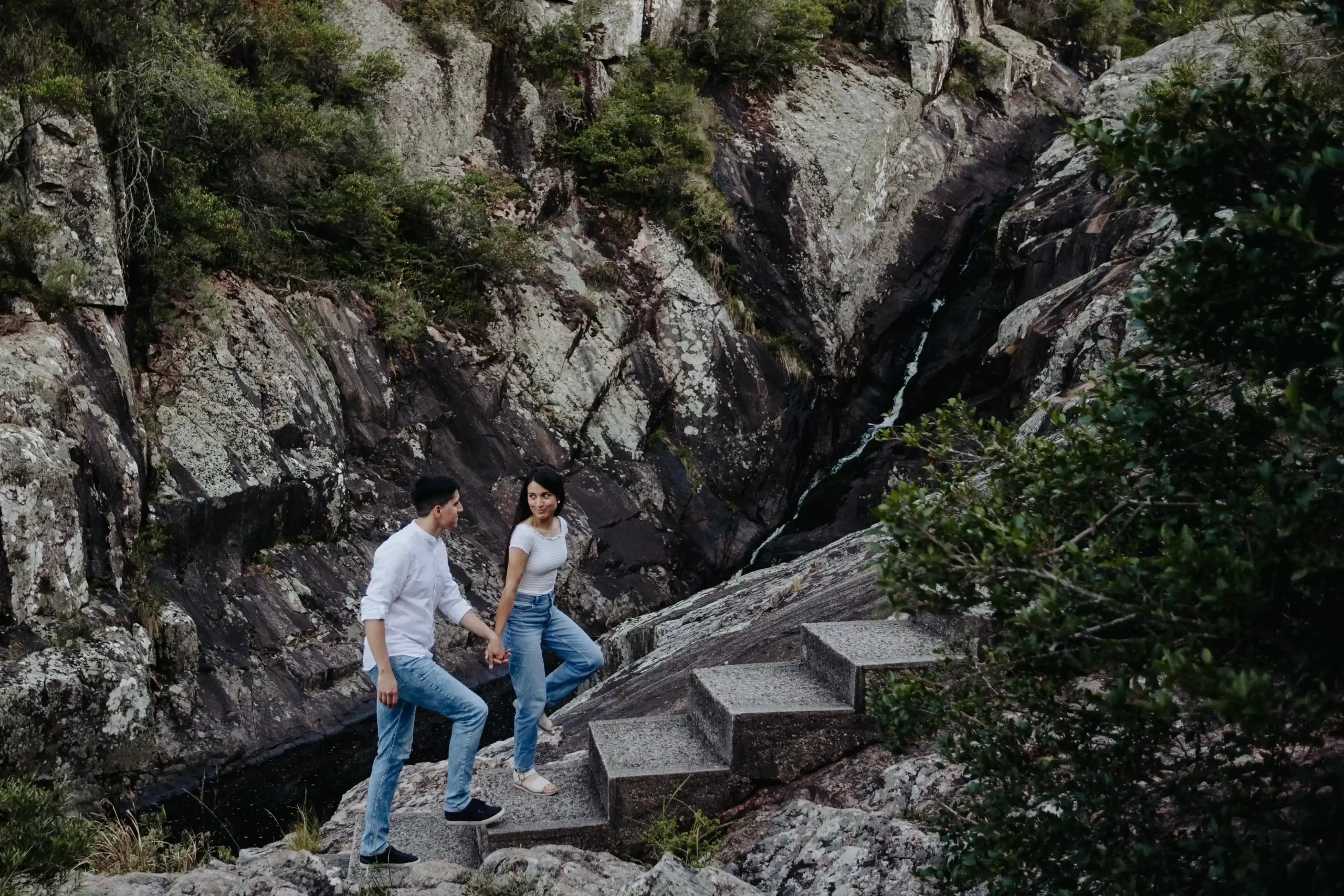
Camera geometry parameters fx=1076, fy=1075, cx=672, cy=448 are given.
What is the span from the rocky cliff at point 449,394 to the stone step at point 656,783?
665cm

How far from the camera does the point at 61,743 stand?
31.8ft

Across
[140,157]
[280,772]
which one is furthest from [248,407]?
[280,772]

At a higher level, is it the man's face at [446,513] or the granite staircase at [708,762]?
the man's face at [446,513]

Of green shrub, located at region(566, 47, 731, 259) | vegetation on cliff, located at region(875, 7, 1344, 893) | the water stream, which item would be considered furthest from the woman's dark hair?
green shrub, located at region(566, 47, 731, 259)

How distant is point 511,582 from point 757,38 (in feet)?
61.3

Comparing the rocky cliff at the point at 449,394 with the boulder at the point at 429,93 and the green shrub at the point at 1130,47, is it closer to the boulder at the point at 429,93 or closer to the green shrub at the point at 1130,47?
the boulder at the point at 429,93

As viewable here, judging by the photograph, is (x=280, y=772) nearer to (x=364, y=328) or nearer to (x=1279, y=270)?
(x=364, y=328)

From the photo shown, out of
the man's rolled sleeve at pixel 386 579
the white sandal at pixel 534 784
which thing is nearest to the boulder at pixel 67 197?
the man's rolled sleeve at pixel 386 579

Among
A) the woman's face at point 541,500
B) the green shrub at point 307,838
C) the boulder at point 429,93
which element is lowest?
the green shrub at point 307,838

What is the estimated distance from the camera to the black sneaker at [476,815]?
5262 mm

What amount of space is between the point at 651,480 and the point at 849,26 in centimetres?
1328

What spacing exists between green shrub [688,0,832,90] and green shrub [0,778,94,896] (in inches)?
785

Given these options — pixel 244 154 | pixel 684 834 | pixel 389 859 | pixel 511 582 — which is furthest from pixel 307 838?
pixel 244 154

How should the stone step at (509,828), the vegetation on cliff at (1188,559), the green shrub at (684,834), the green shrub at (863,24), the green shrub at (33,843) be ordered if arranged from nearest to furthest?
1. the vegetation on cliff at (1188,559)
2. the green shrub at (33,843)
3. the green shrub at (684,834)
4. the stone step at (509,828)
5. the green shrub at (863,24)
